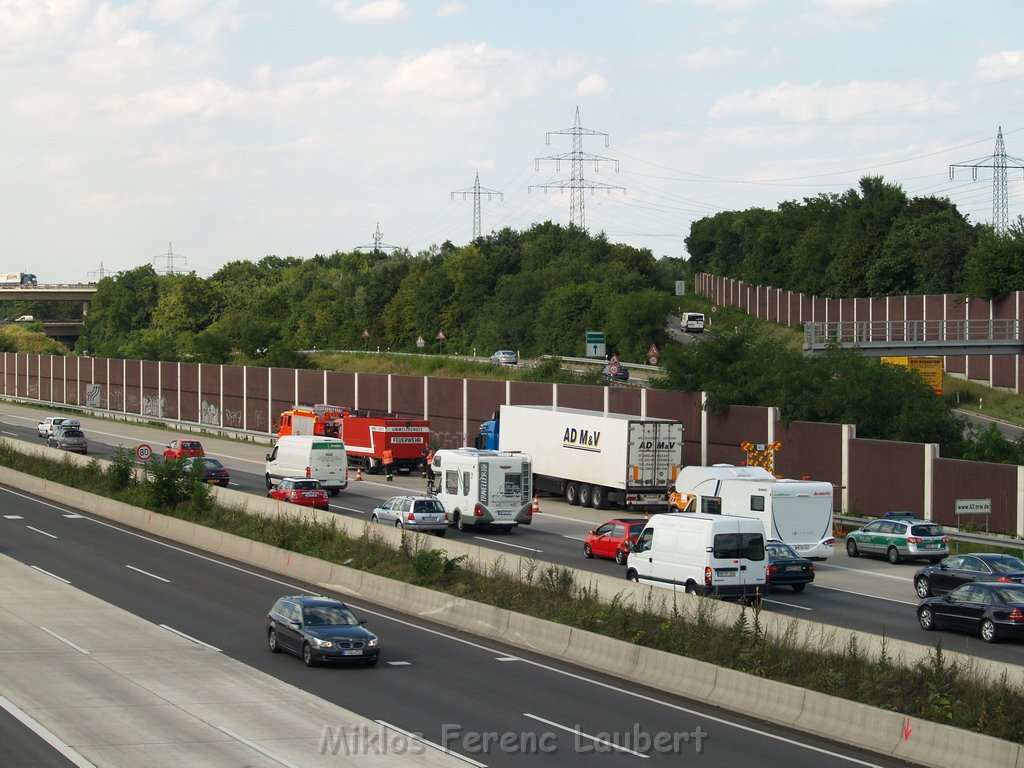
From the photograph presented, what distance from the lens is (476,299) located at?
131125 millimetres

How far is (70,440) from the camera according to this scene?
246ft

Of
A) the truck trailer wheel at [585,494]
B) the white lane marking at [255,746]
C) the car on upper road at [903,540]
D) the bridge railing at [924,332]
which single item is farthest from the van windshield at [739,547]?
the bridge railing at [924,332]

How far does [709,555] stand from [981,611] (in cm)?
616

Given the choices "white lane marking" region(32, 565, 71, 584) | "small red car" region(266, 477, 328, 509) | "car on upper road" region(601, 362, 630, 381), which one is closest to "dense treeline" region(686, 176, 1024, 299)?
"car on upper road" region(601, 362, 630, 381)

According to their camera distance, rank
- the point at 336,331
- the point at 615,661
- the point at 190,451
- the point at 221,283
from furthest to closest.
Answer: the point at 221,283 → the point at 336,331 → the point at 190,451 → the point at 615,661

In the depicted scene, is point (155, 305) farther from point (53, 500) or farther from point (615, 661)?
point (615, 661)

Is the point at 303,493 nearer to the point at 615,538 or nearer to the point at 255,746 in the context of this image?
the point at 615,538

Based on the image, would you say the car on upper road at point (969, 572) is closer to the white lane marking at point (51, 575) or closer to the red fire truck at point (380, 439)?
the white lane marking at point (51, 575)

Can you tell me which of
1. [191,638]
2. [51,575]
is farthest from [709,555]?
[51,575]

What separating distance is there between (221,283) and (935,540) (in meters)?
162

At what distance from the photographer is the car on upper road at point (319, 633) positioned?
914 inches

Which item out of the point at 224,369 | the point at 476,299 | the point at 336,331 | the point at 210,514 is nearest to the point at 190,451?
the point at 210,514

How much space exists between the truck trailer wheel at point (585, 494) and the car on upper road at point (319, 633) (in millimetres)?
28537

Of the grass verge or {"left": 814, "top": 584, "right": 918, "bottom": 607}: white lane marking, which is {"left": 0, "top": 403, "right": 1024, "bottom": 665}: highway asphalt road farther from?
the grass verge
